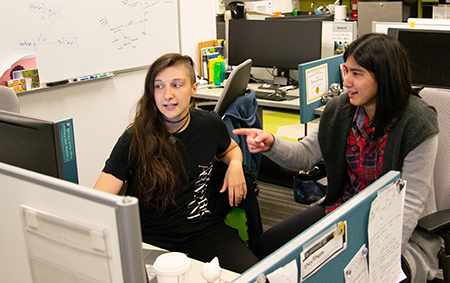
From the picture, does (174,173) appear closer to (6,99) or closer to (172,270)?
(172,270)

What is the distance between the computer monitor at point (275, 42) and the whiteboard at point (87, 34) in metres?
0.51

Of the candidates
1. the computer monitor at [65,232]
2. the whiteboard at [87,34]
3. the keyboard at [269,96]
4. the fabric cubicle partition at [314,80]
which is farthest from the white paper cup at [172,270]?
the keyboard at [269,96]

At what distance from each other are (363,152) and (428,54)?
144 centimetres

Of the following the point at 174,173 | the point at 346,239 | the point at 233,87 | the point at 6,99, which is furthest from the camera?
the point at 233,87

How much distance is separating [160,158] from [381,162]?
0.76 metres

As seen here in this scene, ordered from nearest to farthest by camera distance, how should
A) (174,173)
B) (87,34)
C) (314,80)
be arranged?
(174,173)
(314,80)
(87,34)

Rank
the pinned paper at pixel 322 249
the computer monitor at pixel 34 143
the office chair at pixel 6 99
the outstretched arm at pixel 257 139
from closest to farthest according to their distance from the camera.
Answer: the pinned paper at pixel 322 249
the computer monitor at pixel 34 143
the outstretched arm at pixel 257 139
the office chair at pixel 6 99

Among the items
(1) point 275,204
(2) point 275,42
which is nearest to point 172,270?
(1) point 275,204

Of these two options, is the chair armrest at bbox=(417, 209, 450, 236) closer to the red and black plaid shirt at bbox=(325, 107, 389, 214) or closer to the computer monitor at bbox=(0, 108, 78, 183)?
the red and black plaid shirt at bbox=(325, 107, 389, 214)

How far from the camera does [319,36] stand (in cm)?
329

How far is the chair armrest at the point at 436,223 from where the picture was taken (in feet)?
4.54

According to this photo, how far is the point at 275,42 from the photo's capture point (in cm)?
350

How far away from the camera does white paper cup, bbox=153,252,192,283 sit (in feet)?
3.05

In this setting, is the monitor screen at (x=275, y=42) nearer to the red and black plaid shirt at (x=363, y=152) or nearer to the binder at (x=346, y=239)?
the red and black plaid shirt at (x=363, y=152)
